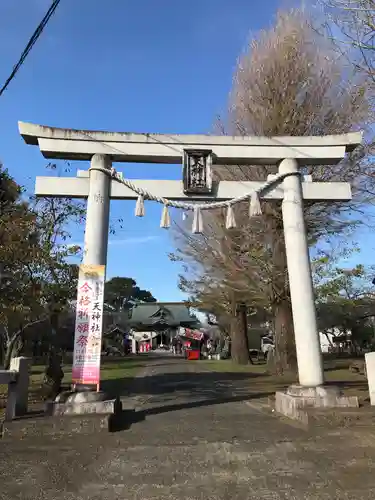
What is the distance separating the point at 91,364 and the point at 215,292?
17.3 meters

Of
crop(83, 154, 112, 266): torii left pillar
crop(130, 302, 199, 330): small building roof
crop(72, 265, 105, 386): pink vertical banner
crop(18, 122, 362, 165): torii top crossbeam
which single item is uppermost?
crop(130, 302, 199, 330): small building roof

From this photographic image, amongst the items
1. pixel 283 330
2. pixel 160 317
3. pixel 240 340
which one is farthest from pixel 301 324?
pixel 160 317

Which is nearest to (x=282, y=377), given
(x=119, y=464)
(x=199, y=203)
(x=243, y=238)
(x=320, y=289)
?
(x=320, y=289)

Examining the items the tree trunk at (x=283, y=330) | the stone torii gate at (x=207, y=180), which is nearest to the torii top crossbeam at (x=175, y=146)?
the stone torii gate at (x=207, y=180)

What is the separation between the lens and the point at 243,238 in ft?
53.4

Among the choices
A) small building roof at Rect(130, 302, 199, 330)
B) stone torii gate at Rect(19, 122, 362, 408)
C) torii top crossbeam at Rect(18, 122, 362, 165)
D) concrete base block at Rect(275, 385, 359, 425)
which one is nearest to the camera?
concrete base block at Rect(275, 385, 359, 425)

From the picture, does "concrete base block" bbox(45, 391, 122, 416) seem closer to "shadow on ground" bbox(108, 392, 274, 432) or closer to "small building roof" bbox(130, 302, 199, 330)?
"shadow on ground" bbox(108, 392, 274, 432)

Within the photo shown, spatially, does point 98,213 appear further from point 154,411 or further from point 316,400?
point 316,400

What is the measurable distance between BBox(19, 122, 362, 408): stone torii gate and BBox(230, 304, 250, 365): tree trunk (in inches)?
636

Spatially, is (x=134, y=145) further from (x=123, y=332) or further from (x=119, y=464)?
(x=123, y=332)

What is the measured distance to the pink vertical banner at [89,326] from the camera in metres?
7.43

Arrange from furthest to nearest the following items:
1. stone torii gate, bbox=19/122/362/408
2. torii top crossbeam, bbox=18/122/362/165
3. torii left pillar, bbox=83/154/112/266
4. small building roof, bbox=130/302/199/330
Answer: small building roof, bbox=130/302/199/330 → torii top crossbeam, bbox=18/122/362/165 → stone torii gate, bbox=19/122/362/408 → torii left pillar, bbox=83/154/112/266

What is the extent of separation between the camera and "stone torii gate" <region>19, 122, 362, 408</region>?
804 centimetres

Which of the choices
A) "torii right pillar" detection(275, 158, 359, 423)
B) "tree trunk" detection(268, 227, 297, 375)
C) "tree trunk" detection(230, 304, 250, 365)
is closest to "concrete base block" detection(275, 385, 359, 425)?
"torii right pillar" detection(275, 158, 359, 423)
